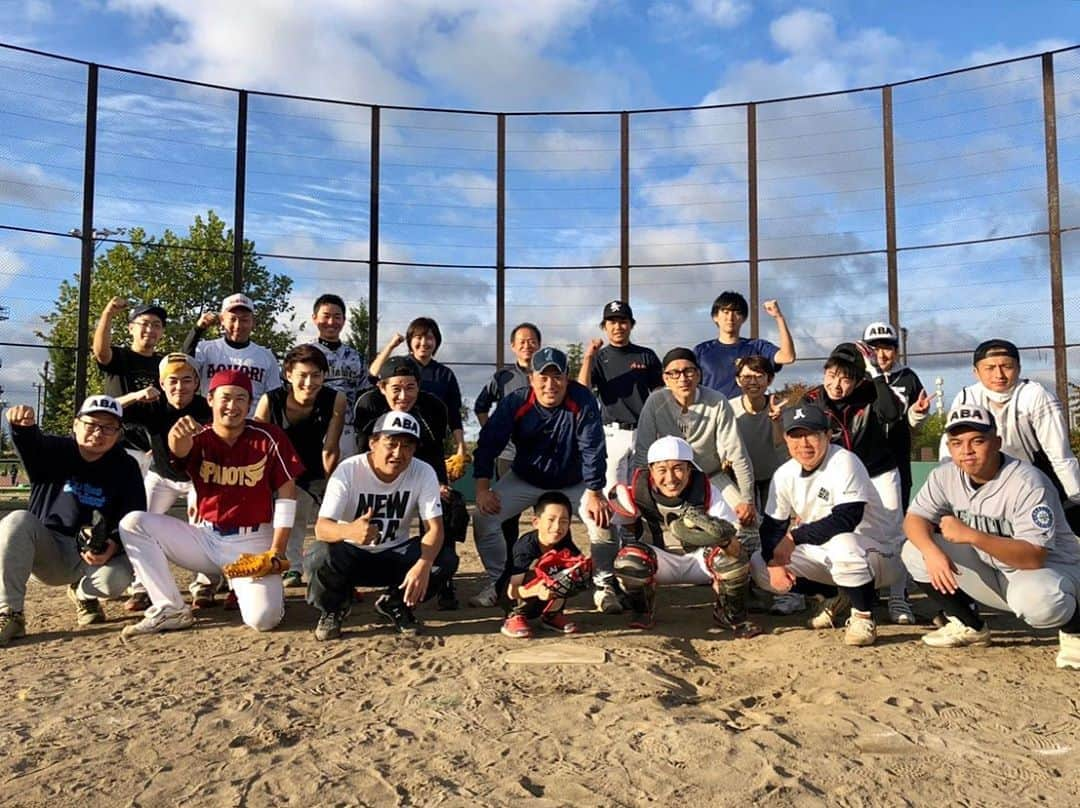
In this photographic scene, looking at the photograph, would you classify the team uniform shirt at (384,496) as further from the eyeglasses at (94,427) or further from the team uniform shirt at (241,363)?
the team uniform shirt at (241,363)

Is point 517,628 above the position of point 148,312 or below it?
below

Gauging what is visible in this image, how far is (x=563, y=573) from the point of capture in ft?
14.5

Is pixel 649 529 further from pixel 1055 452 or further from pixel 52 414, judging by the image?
pixel 52 414

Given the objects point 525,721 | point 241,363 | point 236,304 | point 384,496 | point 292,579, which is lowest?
point 525,721

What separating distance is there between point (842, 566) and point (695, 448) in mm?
1304

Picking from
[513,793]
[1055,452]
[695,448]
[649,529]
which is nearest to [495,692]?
[513,793]

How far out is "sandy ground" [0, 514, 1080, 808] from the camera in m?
2.47

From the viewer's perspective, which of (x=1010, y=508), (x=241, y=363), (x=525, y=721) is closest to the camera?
(x=525, y=721)

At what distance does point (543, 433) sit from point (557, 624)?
1321 mm

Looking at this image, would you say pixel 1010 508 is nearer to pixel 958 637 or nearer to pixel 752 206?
pixel 958 637

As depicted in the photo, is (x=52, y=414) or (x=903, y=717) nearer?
(x=903, y=717)

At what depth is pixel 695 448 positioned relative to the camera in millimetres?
5355

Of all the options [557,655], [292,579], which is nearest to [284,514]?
[292,579]

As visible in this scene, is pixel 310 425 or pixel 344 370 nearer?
pixel 310 425
